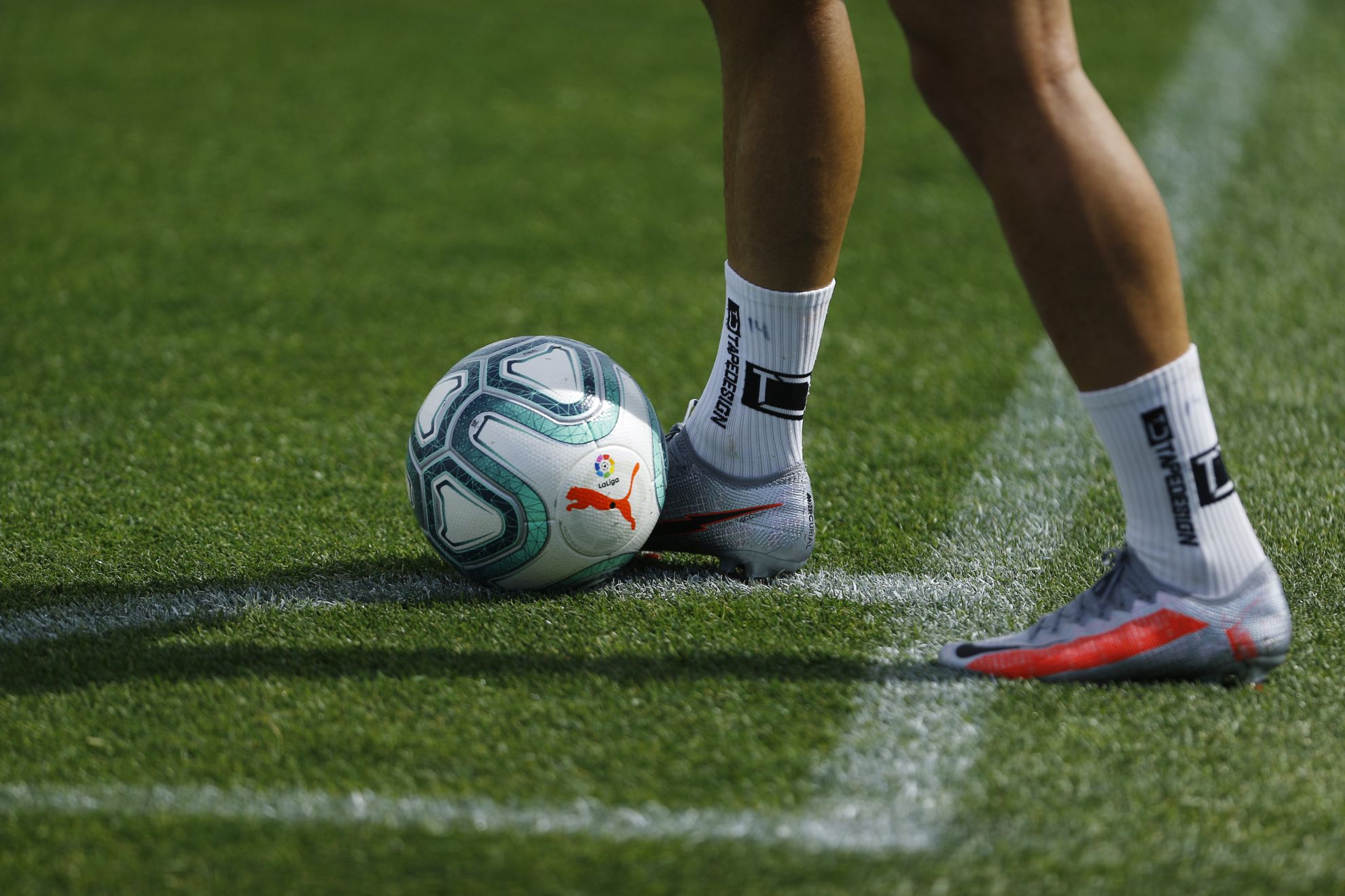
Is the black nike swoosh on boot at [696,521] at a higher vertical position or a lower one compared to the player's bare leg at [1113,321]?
lower

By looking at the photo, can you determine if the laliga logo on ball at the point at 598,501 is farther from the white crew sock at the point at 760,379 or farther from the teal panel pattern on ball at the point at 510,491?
the white crew sock at the point at 760,379

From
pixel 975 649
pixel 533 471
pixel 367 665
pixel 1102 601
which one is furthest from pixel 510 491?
pixel 1102 601

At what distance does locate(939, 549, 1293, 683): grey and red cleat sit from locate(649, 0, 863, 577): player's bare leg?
50cm

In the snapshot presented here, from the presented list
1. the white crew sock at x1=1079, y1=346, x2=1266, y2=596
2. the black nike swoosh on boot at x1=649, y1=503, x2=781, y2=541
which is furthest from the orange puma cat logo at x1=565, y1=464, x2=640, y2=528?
the white crew sock at x1=1079, y1=346, x2=1266, y2=596

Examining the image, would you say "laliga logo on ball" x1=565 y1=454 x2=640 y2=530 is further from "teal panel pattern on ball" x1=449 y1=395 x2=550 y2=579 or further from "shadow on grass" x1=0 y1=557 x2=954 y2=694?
"shadow on grass" x1=0 y1=557 x2=954 y2=694

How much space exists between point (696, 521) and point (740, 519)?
0.08 meters

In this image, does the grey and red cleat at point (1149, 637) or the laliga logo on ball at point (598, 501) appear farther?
the laliga logo on ball at point (598, 501)

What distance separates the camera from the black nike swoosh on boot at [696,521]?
233 cm

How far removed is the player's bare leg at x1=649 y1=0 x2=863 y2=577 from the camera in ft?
7.16

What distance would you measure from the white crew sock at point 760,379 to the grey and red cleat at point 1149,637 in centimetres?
55

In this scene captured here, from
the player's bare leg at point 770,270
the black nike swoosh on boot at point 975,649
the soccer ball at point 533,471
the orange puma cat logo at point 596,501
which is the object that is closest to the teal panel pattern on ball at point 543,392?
the soccer ball at point 533,471

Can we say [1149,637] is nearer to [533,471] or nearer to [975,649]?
[975,649]

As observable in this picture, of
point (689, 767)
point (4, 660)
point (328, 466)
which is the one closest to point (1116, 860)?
point (689, 767)

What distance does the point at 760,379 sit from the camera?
231 centimetres
